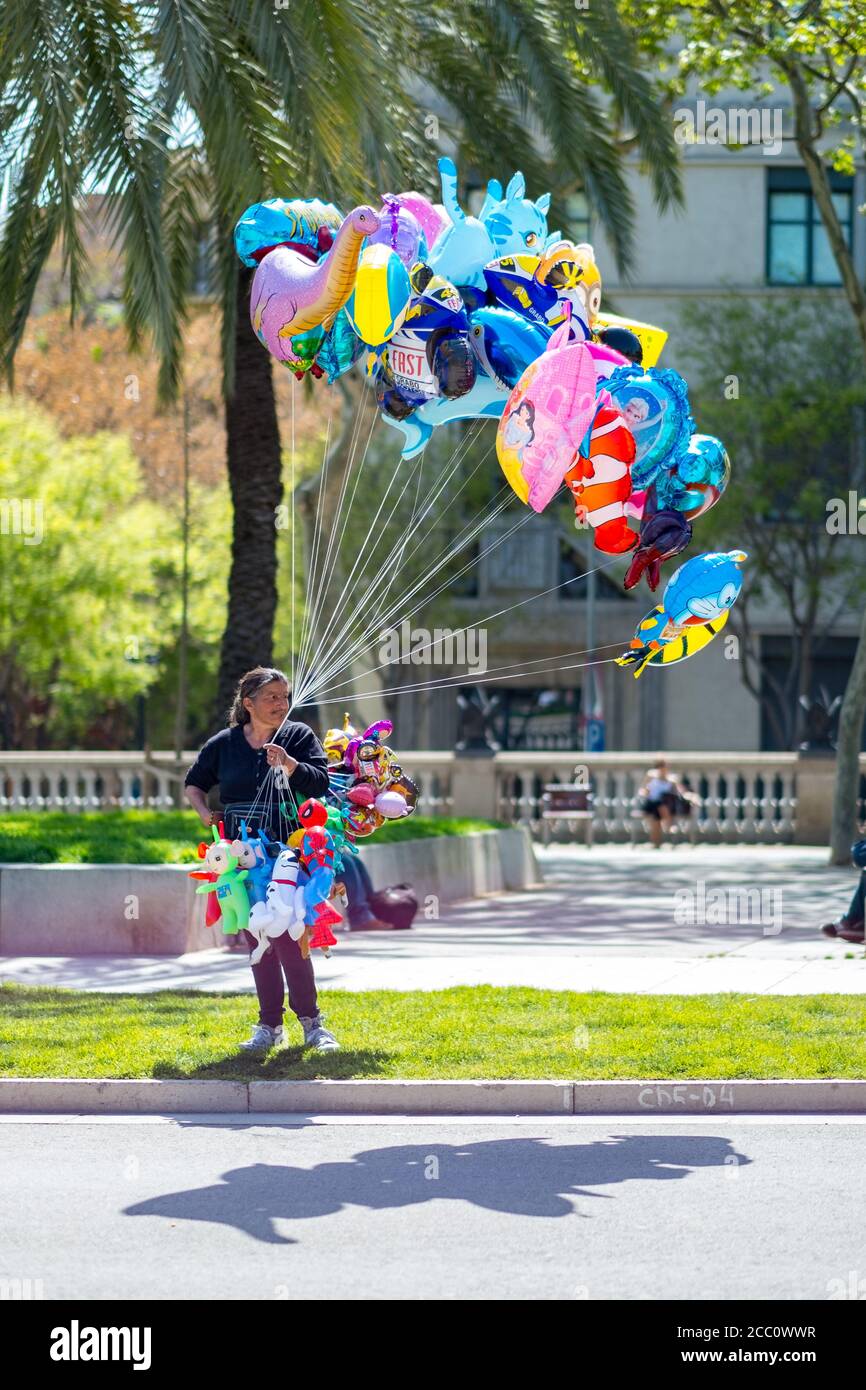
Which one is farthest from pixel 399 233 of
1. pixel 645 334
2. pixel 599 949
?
pixel 599 949

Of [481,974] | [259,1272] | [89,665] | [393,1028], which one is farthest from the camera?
[89,665]

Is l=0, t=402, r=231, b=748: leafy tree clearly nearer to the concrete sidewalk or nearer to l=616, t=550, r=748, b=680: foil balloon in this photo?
the concrete sidewalk

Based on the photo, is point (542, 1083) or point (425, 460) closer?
point (542, 1083)

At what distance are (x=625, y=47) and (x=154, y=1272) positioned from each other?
15.4 meters

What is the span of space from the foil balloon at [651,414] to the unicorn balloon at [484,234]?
97 centimetres

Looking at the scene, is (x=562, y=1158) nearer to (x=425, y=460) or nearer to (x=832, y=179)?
(x=425, y=460)

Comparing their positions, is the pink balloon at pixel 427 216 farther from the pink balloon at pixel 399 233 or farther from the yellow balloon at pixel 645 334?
the yellow balloon at pixel 645 334

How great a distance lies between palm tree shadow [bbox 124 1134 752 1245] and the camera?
7.04 metres

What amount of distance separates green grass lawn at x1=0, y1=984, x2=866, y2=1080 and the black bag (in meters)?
4.48

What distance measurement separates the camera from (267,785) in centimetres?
952

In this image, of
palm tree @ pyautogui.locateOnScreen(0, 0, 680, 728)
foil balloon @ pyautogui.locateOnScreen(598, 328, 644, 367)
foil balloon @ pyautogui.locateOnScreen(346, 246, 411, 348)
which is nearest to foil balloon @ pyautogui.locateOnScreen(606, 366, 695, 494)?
foil balloon @ pyautogui.locateOnScreen(598, 328, 644, 367)

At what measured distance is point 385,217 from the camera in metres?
Answer: 9.38

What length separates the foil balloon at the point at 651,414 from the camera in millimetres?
9094

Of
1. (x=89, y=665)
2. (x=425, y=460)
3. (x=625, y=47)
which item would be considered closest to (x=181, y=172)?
(x=625, y=47)
